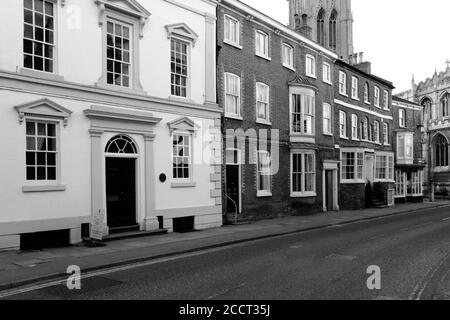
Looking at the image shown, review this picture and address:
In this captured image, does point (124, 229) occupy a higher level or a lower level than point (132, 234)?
higher

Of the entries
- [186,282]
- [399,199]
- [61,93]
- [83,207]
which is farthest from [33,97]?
[399,199]

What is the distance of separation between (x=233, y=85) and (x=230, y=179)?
166 inches

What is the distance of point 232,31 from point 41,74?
9.66 m

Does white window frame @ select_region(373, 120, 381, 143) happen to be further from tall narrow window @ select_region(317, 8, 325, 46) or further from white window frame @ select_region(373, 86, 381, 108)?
tall narrow window @ select_region(317, 8, 325, 46)

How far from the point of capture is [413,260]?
10211mm

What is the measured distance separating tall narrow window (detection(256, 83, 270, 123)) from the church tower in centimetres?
5010

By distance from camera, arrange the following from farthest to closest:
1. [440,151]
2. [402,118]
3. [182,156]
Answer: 1. [440,151]
2. [402,118]
3. [182,156]

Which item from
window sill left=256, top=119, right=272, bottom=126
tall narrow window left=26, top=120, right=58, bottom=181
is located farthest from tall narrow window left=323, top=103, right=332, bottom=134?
tall narrow window left=26, top=120, right=58, bottom=181

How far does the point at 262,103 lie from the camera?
68.1 ft

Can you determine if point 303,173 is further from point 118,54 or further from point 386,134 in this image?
point 386,134

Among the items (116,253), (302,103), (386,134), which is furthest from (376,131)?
(116,253)

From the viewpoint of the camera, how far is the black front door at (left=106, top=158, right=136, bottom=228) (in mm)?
13645

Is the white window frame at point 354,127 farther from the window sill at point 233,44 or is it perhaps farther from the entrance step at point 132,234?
the entrance step at point 132,234

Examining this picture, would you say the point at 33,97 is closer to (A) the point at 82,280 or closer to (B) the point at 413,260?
(A) the point at 82,280
